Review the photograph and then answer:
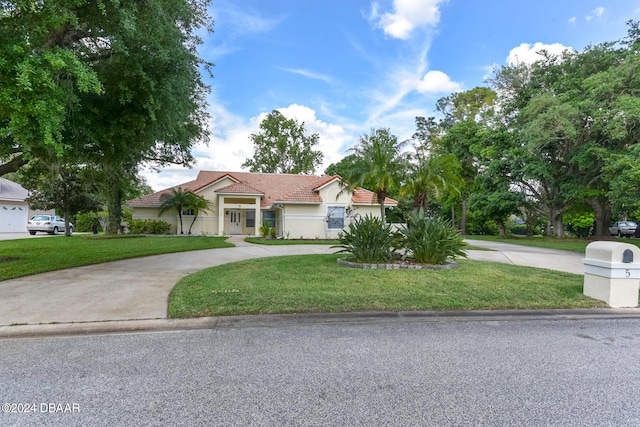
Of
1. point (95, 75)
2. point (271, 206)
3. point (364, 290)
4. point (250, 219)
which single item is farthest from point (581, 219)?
point (95, 75)

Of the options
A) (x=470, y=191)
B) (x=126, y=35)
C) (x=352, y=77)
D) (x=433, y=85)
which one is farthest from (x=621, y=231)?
(x=126, y=35)

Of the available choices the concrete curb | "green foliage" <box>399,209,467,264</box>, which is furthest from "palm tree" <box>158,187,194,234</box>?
the concrete curb

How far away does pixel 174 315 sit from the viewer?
5129mm

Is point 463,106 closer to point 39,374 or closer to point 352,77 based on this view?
point 352,77

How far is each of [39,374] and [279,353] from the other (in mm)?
2410

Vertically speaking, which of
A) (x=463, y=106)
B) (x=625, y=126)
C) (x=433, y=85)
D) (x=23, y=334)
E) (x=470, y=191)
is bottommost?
(x=23, y=334)

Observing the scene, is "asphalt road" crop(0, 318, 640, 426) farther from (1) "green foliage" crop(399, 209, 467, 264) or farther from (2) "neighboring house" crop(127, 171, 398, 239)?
(2) "neighboring house" crop(127, 171, 398, 239)

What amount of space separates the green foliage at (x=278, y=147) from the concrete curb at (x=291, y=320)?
37792mm

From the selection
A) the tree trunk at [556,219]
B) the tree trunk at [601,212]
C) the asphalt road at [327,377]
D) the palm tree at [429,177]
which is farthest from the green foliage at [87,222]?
the tree trunk at [601,212]

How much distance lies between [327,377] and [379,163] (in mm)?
13317

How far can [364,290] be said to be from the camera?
6.70m

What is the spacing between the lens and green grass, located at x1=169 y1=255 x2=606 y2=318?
5664mm

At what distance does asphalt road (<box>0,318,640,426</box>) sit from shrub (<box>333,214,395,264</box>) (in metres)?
4.73

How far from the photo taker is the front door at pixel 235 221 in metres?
27.2
